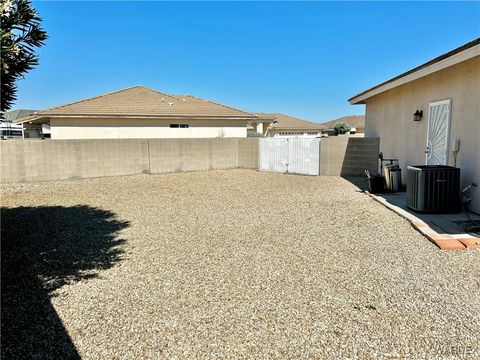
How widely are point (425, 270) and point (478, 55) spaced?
14.4 feet

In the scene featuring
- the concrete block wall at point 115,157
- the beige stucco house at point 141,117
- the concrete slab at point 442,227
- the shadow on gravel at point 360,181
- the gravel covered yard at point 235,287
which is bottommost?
the gravel covered yard at point 235,287

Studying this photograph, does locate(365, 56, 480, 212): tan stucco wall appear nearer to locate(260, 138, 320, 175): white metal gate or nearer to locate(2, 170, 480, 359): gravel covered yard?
locate(2, 170, 480, 359): gravel covered yard

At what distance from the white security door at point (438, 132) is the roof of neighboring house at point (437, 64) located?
0.85 metres

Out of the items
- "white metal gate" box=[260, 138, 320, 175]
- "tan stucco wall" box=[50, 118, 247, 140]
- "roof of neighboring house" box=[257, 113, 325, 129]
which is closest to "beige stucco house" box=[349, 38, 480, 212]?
"white metal gate" box=[260, 138, 320, 175]

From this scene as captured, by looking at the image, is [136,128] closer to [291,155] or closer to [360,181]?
[291,155]

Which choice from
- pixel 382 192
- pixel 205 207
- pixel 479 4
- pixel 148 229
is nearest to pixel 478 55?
pixel 479 4

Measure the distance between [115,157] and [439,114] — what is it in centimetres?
1190

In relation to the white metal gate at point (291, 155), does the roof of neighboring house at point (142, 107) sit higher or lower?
higher

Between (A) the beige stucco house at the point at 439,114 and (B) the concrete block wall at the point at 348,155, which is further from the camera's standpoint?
(B) the concrete block wall at the point at 348,155

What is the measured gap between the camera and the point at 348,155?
12984 millimetres

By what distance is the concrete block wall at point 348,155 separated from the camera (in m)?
12.3

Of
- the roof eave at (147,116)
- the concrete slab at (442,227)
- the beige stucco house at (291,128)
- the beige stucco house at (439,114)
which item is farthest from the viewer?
the beige stucco house at (291,128)

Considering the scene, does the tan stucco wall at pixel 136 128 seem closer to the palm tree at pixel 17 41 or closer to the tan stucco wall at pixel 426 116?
the tan stucco wall at pixel 426 116

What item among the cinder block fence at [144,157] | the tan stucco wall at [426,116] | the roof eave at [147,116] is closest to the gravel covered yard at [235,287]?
the tan stucco wall at [426,116]
